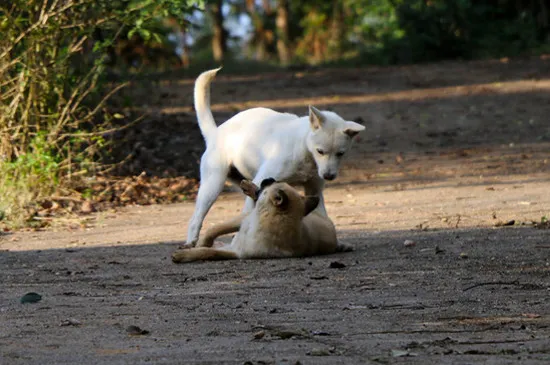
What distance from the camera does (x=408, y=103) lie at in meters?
18.4

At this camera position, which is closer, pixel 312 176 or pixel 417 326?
pixel 417 326

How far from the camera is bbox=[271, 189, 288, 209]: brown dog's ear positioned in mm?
7777

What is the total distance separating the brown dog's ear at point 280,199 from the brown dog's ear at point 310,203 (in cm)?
22

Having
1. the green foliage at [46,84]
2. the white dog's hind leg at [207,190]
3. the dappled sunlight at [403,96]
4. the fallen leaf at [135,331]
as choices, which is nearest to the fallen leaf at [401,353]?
the fallen leaf at [135,331]

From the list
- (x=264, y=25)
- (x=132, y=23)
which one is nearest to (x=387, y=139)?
(x=132, y=23)

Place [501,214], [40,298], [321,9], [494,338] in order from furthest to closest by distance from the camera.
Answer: [321,9]
[501,214]
[40,298]
[494,338]

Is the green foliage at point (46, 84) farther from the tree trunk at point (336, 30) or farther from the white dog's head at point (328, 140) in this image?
the tree trunk at point (336, 30)

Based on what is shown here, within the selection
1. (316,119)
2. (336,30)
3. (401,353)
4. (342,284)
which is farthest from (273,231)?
(336,30)

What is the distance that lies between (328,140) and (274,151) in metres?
0.44

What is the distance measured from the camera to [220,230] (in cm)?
836

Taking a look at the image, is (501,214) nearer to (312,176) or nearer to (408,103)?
(312,176)

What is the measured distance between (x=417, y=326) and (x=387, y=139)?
10.7 meters

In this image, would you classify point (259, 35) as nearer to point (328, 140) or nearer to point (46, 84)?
point (46, 84)

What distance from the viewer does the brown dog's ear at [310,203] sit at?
7980 millimetres
